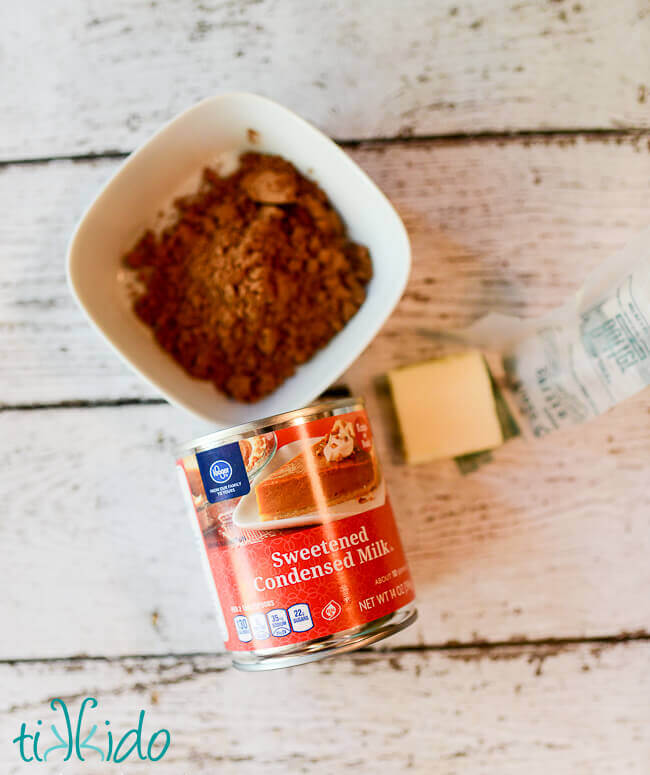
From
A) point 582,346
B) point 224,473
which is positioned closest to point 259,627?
point 224,473

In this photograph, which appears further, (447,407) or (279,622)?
(447,407)

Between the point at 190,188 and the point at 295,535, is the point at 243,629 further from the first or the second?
the point at 190,188

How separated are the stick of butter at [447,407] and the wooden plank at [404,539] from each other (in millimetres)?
37

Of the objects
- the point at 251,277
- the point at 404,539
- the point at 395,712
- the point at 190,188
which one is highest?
the point at 190,188

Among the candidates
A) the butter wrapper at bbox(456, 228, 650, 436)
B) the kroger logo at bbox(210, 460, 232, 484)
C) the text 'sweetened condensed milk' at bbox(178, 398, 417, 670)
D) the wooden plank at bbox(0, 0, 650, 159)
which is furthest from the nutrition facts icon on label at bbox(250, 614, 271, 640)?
the wooden plank at bbox(0, 0, 650, 159)

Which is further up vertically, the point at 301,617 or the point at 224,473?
the point at 224,473

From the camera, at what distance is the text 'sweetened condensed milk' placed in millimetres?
454

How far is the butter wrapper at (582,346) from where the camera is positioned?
498 millimetres

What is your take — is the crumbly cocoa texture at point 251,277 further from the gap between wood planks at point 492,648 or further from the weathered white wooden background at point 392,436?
the gap between wood planks at point 492,648

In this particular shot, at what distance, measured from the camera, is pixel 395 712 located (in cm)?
64

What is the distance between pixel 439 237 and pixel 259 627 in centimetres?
44

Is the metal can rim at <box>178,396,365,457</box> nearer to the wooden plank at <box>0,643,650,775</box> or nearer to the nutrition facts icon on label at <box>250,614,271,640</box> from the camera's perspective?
the nutrition facts icon on label at <box>250,614,271,640</box>

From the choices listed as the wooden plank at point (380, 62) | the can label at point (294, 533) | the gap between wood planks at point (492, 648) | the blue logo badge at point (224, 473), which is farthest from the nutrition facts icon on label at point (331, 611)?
the wooden plank at point (380, 62)

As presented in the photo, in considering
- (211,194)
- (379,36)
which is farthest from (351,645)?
(379,36)
